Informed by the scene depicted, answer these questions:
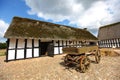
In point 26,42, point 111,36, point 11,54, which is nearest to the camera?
point 11,54

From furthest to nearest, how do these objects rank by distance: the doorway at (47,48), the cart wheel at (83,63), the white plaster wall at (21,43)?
the doorway at (47,48)
the white plaster wall at (21,43)
the cart wheel at (83,63)

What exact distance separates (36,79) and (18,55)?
7.48 meters

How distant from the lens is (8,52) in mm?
12297

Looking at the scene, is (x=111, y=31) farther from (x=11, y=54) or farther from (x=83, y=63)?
(x=11, y=54)

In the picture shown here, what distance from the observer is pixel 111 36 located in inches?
1217

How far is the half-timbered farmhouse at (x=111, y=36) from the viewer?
29.2 m

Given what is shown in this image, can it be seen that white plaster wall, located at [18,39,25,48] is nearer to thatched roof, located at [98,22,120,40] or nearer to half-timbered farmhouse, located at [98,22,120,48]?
half-timbered farmhouse, located at [98,22,120,48]

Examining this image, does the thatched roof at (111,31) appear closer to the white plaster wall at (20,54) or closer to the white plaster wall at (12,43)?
the white plaster wall at (20,54)

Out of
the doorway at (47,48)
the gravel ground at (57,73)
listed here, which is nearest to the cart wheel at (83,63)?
the gravel ground at (57,73)

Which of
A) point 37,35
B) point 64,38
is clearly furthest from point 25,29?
point 64,38

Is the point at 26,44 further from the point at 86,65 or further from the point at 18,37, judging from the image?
the point at 86,65

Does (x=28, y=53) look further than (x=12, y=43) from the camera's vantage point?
Yes

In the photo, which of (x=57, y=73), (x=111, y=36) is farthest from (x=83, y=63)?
(x=111, y=36)

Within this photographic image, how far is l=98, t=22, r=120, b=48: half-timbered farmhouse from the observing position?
29219 mm
